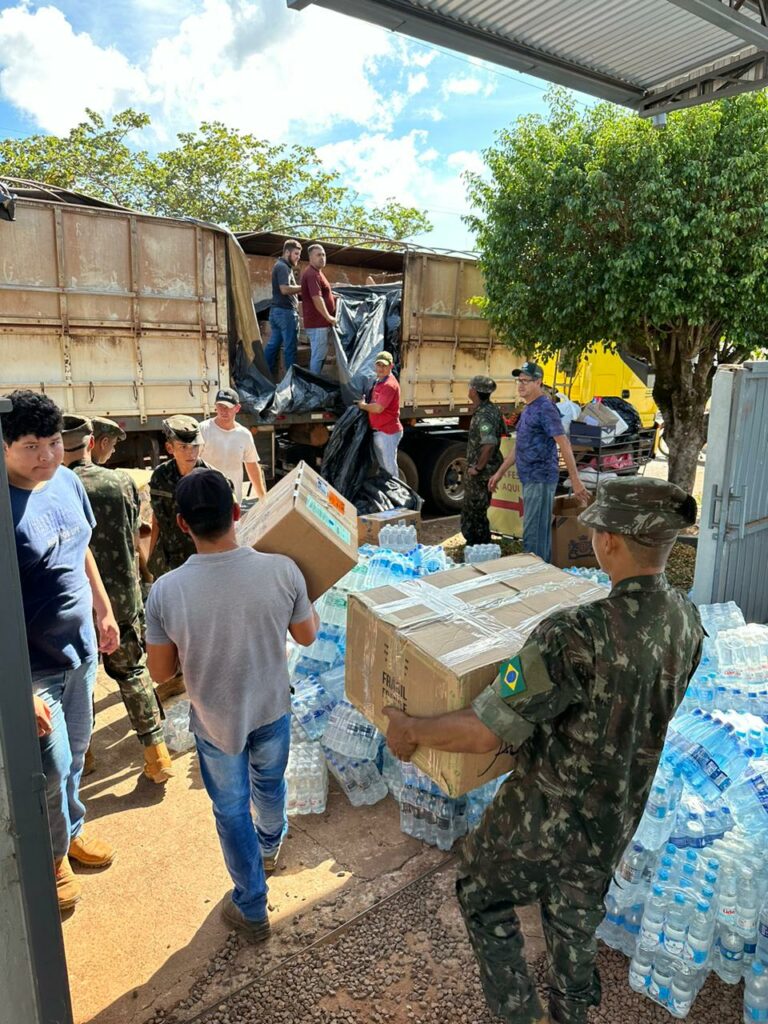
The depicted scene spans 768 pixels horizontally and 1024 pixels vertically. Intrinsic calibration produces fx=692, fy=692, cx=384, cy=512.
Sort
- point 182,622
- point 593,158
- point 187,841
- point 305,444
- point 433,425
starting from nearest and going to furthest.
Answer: point 182,622
point 187,841
point 593,158
point 305,444
point 433,425

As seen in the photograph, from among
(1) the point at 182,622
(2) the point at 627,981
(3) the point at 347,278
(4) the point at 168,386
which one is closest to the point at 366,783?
(2) the point at 627,981

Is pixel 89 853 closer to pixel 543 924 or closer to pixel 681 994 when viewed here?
pixel 543 924

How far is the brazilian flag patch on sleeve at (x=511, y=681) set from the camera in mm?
1728

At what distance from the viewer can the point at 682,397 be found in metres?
7.33

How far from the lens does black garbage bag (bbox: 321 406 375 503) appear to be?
7.29 metres

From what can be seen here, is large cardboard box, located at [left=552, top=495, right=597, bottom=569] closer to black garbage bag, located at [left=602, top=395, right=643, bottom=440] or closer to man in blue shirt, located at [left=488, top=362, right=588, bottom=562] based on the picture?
man in blue shirt, located at [left=488, top=362, right=588, bottom=562]

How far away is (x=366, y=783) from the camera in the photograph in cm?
337

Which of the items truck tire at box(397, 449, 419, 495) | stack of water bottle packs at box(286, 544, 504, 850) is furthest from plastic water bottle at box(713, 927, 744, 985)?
truck tire at box(397, 449, 419, 495)

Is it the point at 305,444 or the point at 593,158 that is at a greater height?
the point at 593,158

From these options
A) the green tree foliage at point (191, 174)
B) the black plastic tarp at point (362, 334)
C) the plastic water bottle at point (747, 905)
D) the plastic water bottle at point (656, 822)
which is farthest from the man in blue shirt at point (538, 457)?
the green tree foliage at point (191, 174)

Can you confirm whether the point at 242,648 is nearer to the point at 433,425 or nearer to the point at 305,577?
the point at 305,577

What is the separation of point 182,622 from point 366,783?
1.62 meters

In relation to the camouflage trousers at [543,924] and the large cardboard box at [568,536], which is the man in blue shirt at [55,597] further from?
the large cardboard box at [568,536]

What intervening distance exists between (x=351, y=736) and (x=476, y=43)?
3152mm
